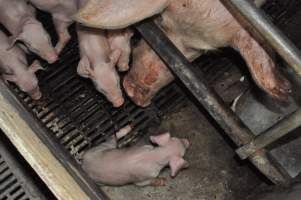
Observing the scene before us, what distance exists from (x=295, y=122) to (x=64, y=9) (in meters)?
1.49

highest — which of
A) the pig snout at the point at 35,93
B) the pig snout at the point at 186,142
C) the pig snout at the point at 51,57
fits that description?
the pig snout at the point at 51,57

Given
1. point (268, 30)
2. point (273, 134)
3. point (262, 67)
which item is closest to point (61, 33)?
point (262, 67)

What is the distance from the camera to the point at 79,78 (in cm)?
299

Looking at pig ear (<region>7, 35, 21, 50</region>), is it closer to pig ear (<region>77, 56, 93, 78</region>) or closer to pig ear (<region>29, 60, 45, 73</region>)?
pig ear (<region>29, 60, 45, 73</region>)

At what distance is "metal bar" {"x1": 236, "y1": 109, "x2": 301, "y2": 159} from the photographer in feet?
6.14

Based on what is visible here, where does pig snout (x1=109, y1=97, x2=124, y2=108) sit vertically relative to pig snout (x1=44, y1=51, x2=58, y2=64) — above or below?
below

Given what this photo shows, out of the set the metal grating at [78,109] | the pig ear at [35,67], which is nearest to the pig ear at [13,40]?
the pig ear at [35,67]

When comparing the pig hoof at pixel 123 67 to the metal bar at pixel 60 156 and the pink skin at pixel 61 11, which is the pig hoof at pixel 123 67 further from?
the metal bar at pixel 60 156

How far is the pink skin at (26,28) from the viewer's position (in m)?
2.75

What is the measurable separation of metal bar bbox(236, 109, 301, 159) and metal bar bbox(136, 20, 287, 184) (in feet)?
0.11

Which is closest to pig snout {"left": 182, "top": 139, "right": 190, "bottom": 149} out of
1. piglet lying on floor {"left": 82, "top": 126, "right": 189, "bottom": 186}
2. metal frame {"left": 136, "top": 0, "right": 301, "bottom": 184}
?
piglet lying on floor {"left": 82, "top": 126, "right": 189, "bottom": 186}

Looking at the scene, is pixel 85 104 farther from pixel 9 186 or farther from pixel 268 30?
pixel 268 30

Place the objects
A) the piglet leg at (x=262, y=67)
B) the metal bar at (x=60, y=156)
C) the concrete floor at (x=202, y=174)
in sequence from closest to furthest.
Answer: the metal bar at (x=60, y=156) → the piglet leg at (x=262, y=67) → the concrete floor at (x=202, y=174)

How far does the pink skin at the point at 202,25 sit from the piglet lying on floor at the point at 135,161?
547 mm
